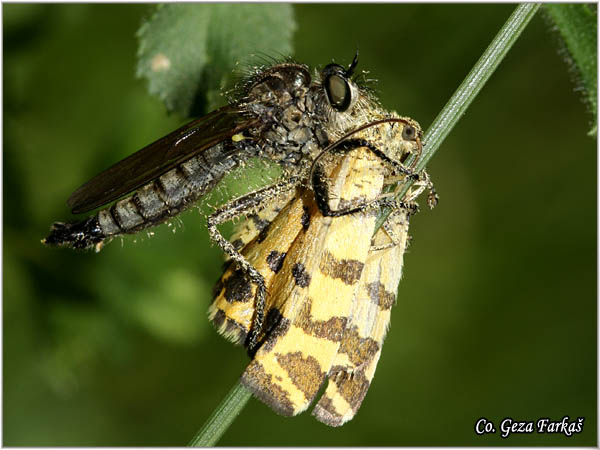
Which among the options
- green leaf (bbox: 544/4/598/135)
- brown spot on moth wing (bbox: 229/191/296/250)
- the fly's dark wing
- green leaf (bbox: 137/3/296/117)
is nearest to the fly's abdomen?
the fly's dark wing

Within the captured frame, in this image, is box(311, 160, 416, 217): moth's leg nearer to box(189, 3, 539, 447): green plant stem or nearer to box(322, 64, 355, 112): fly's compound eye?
box(189, 3, 539, 447): green plant stem

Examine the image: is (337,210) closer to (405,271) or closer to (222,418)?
(222,418)

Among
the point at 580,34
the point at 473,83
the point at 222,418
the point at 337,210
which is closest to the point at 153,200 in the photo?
the point at 337,210

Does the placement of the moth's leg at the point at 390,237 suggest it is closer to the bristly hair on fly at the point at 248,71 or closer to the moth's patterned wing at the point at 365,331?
the moth's patterned wing at the point at 365,331

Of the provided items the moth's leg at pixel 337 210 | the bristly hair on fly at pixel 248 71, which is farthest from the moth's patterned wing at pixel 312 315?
the bristly hair on fly at pixel 248 71

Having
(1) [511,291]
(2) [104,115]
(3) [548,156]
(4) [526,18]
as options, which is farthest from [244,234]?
(3) [548,156]

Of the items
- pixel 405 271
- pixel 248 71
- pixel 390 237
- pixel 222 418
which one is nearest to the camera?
pixel 222 418

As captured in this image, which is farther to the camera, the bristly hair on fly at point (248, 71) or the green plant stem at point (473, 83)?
the bristly hair on fly at point (248, 71)
